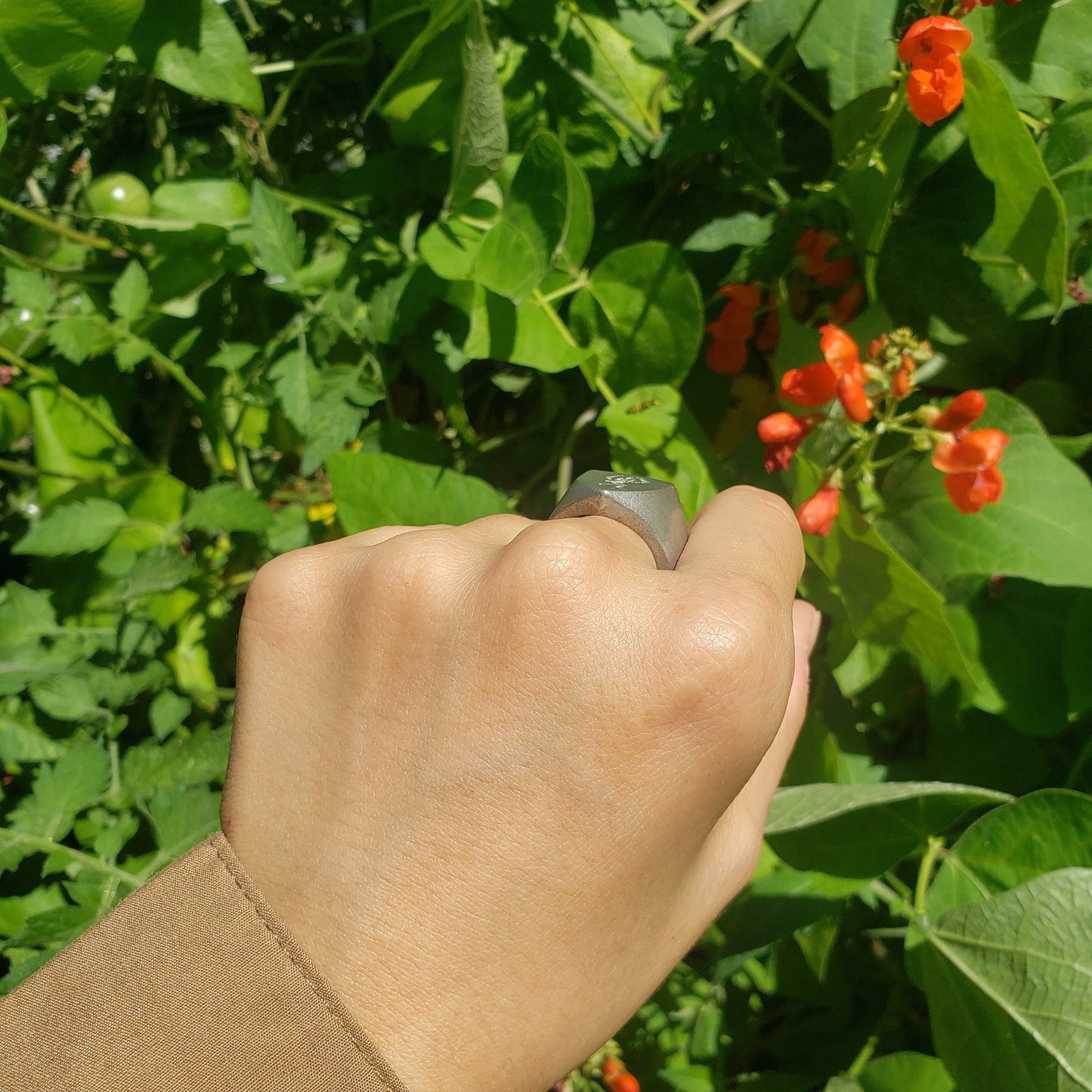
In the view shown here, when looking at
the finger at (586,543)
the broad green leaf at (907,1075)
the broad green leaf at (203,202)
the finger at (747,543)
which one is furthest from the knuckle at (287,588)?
the broad green leaf at (907,1075)

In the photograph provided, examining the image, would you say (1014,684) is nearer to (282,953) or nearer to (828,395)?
(828,395)

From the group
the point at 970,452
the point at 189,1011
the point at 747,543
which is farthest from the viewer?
the point at 970,452

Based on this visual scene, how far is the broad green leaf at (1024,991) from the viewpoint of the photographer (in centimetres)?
88

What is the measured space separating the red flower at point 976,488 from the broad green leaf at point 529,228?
58cm

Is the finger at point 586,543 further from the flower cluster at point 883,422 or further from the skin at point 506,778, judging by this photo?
the flower cluster at point 883,422

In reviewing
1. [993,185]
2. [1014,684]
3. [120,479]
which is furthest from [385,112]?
[1014,684]

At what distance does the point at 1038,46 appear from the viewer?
3.43ft

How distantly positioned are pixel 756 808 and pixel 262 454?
1027 millimetres

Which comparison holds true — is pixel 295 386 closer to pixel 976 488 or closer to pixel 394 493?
pixel 394 493

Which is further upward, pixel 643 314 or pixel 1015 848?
pixel 643 314

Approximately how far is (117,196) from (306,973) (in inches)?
44.8

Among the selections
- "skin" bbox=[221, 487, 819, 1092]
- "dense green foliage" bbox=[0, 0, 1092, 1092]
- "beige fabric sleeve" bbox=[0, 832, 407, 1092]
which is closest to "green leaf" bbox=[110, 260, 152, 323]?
"dense green foliage" bbox=[0, 0, 1092, 1092]

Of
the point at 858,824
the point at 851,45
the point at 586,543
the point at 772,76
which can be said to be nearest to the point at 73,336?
the point at 586,543

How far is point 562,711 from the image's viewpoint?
609 millimetres
